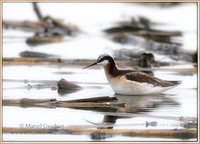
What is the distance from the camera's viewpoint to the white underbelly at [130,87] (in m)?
14.3

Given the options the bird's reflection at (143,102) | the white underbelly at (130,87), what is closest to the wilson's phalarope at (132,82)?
the white underbelly at (130,87)

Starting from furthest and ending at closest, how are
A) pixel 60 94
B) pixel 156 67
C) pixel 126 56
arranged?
pixel 126 56, pixel 156 67, pixel 60 94

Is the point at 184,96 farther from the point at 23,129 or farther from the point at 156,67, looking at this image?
the point at 23,129

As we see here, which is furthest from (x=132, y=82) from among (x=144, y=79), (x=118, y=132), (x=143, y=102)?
(x=118, y=132)

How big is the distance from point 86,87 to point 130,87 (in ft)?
3.20

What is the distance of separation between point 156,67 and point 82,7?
693 centimetres

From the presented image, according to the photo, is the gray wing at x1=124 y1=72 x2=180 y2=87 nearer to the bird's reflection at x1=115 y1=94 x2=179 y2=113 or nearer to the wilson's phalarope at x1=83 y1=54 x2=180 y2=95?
the wilson's phalarope at x1=83 y1=54 x2=180 y2=95

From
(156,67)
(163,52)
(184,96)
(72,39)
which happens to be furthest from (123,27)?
(184,96)

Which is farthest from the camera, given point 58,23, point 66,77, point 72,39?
point 58,23

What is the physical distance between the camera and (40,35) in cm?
2122

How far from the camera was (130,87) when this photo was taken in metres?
14.3

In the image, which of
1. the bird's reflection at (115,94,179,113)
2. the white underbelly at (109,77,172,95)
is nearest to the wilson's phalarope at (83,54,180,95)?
the white underbelly at (109,77,172,95)

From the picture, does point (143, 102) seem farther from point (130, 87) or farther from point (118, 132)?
point (118, 132)

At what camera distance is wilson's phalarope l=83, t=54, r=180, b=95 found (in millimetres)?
14289
